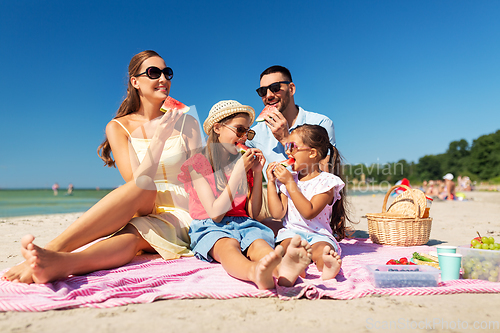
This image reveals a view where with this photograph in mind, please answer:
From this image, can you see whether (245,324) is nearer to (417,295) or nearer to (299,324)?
(299,324)

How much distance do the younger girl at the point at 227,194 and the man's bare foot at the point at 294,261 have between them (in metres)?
0.31

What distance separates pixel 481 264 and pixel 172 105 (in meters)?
3.41

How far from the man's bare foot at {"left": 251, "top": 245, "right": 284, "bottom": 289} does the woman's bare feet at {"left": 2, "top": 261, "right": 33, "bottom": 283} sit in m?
1.64

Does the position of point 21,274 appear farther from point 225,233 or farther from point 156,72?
point 156,72

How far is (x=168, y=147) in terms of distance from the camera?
3691mm

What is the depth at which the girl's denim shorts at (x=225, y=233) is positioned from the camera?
9.59 ft

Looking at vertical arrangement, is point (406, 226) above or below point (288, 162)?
below

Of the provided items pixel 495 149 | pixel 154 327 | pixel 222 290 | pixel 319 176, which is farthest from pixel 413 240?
pixel 495 149

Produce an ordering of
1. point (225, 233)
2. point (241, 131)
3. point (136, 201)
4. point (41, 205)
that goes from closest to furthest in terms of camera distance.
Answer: point (136, 201)
point (225, 233)
point (241, 131)
point (41, 205)

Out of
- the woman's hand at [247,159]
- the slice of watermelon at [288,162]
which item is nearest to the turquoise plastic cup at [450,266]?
the slice of watermelon at [288,162]

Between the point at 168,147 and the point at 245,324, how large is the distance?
240 centimetres

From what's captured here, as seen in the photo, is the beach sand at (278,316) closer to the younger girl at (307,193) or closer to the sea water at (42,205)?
the younger girl at (307,193)

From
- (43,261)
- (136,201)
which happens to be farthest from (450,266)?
(43,261)

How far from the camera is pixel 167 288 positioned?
7.66 ft
